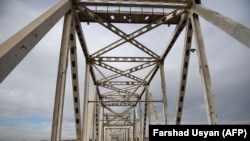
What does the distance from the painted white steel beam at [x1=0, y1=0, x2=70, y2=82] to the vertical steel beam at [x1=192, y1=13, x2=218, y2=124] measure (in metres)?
4.95

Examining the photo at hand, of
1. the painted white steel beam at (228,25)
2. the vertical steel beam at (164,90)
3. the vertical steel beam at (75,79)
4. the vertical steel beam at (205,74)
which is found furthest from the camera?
the vertical steel beam at (164,90)

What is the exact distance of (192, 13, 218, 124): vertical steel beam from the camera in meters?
7.77

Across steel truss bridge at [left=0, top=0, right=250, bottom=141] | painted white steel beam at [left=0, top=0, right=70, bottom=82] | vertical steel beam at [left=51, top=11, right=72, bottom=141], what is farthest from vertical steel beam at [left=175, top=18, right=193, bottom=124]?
painted white steel beam at [left=0, top=0, right=70, bottom=82]

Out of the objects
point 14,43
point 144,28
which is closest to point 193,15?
point 144,28

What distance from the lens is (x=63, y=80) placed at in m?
7.62

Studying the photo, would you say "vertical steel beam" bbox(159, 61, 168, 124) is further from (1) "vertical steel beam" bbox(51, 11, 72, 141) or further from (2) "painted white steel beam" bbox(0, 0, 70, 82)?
(2) "painted white steel beam" bbox(0, 0, 70, 82)

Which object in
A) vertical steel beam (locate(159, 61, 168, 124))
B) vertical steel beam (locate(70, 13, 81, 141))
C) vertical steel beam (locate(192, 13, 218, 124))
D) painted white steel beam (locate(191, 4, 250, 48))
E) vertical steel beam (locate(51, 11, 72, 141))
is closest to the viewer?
painted white steel beam (locate(191, 4, 250, 48))

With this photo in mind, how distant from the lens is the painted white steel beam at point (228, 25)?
17.6 feet

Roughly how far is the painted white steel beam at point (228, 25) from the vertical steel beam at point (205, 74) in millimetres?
734

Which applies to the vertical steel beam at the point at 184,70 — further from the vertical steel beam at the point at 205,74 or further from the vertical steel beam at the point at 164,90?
the vertical steel beam at the point at 164,90

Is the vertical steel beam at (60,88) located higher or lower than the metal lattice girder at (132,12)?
lower

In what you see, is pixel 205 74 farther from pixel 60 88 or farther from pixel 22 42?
pixel 22 42

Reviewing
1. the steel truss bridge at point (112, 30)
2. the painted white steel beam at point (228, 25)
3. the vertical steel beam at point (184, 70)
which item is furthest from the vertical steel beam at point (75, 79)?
the painted white steel beam at point (228, 25)

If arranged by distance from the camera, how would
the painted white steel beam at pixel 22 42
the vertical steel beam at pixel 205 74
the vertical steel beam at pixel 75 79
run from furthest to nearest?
the vertical steel beam at pixel 75 79
the vertical steel beam at pixel 205 74
the painted white steel beam at pixel 22 42
